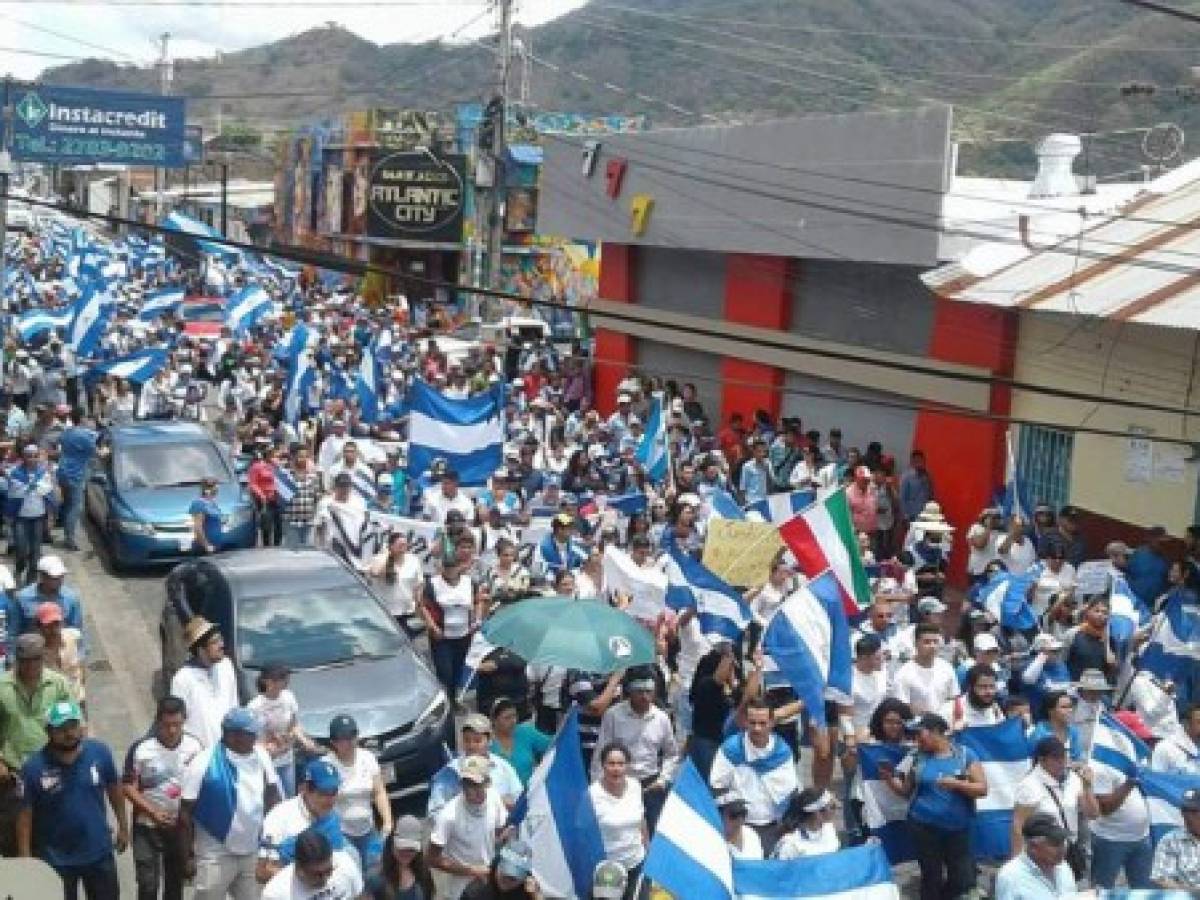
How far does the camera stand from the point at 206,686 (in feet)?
29.3

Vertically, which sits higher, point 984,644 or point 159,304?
point 159,304

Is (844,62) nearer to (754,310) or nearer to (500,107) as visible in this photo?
(500,107)

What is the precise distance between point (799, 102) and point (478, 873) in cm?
14164

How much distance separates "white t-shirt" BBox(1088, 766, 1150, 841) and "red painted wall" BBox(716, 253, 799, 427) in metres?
13.4

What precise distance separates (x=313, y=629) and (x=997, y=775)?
14.4ft

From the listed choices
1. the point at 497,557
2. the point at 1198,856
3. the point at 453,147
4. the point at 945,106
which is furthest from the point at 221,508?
the point at 453,147

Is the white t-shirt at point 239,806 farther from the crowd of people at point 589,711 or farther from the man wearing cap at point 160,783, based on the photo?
the man wearing cap at point 160,783

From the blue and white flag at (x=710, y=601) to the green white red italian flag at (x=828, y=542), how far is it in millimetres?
520

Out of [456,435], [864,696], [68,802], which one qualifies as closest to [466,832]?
[68,802]

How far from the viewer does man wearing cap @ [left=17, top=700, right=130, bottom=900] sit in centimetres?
764

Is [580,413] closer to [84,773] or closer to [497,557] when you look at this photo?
[497,557]

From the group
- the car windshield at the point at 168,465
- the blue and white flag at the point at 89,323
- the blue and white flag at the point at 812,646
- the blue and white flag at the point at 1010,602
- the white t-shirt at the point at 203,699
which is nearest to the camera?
the white t-shirt at the point at 203,699

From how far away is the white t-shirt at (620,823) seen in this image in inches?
304

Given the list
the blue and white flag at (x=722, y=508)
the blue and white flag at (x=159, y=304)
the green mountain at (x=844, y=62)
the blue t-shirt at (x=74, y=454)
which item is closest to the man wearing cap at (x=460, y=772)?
the blue and white flag at (x=722, y=508)
